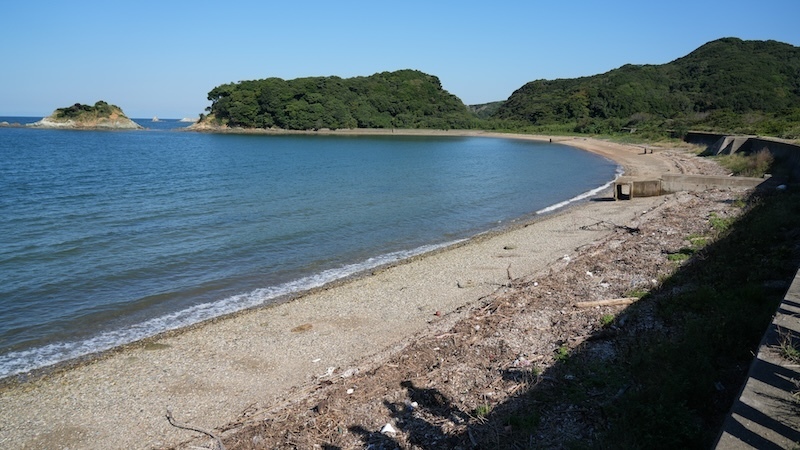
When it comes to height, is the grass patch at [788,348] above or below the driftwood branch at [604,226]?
above

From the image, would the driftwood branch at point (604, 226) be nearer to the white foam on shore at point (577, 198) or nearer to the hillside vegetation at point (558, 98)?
the white foam on shore at point (577, 198)

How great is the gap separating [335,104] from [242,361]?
464ft

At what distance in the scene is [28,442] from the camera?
7613mm

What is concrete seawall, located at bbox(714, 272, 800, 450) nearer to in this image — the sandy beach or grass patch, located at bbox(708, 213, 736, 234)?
the sandy beach

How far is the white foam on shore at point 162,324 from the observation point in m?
10.1

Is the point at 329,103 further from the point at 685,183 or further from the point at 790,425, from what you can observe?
the point at 790,425

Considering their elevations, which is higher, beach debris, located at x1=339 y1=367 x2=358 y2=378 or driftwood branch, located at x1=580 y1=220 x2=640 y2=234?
driftwood branch, located at x1=580 y1=220 x2=640 y2=234

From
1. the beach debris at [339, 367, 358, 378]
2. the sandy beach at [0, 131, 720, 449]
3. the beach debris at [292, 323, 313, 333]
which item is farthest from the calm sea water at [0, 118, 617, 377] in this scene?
the beach debris at [339, 367, 358, 378]

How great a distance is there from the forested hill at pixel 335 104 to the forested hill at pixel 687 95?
25.2 m

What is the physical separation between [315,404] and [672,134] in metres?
73.7

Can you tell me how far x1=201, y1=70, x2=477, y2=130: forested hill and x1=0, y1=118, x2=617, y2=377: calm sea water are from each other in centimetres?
9796

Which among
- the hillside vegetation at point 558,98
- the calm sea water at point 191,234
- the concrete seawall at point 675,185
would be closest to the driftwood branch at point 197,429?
the calm sea water at point 191,234

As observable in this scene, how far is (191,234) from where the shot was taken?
20484mm

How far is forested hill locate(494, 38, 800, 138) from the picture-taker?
90125mm
